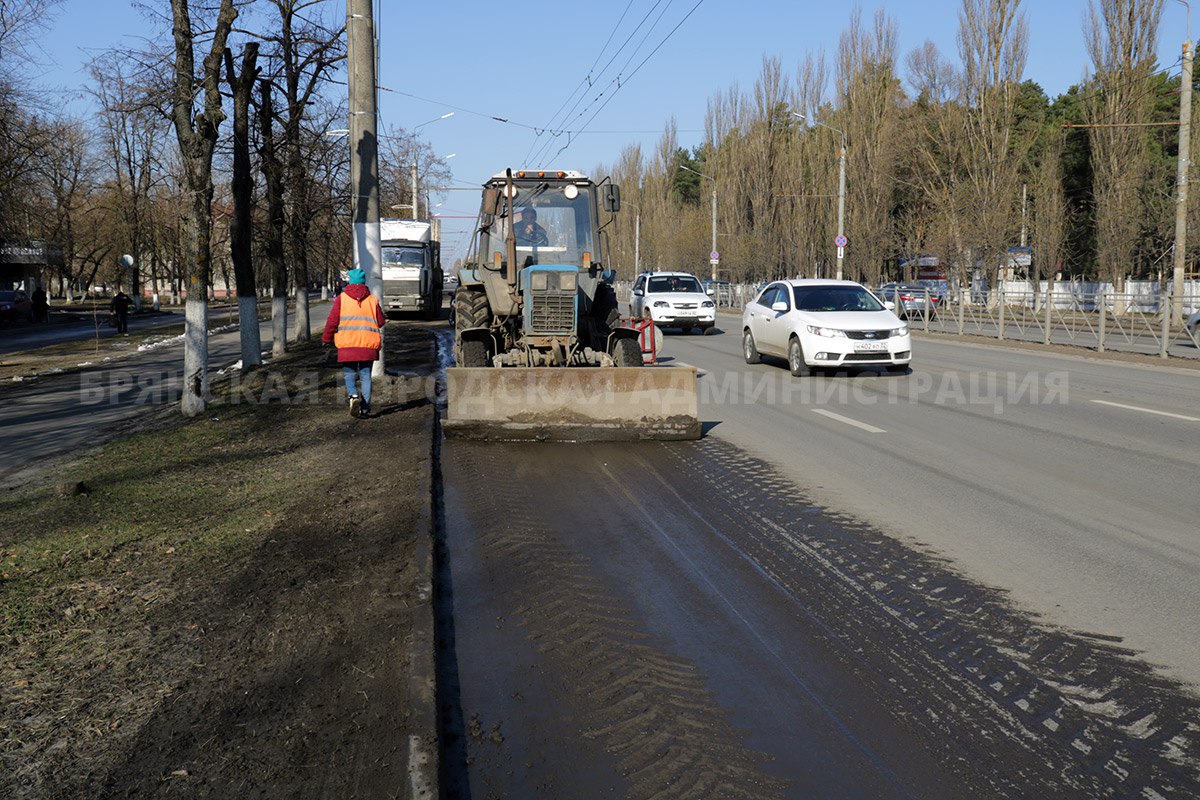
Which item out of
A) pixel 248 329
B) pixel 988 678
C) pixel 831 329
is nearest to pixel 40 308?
pixel 248 329

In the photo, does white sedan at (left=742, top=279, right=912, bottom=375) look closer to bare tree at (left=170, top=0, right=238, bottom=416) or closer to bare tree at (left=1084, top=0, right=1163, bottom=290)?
bare tree at (left=170, top=0, right=238, bottom=416)

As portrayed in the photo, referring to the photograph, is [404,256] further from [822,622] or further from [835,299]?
[822,622]

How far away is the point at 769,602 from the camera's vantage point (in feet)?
18.9

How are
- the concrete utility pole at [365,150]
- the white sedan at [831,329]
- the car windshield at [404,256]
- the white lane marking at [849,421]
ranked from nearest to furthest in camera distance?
the white lane marking at [849,421] → the concrete utility pole at [365,150] → the white sedan at [831,329] → the car windshield at [404,256]

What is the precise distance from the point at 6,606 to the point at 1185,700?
228 inches

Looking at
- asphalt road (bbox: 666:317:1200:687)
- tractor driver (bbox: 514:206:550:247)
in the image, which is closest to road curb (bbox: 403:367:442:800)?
asphalt road (bbox: 666:317:1200:687)

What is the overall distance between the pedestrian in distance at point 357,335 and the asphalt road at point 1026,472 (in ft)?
14.1

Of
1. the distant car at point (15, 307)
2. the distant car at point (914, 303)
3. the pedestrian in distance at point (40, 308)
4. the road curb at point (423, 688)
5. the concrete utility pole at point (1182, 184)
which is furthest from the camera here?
the pedestrian in distance at point (40, 308)

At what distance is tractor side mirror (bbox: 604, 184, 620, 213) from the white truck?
2562cm

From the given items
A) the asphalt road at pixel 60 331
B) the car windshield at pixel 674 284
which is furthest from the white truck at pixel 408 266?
the car windshield at pixel 674 284

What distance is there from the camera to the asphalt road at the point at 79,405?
12.2 m

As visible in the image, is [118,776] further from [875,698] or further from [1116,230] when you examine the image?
[1116,230]

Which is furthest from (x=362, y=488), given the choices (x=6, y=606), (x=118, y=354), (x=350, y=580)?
(x=118, y=354)

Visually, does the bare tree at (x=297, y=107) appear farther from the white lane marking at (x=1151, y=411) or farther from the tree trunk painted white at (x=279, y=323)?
the white lane marking at (x=1151, y=411)
